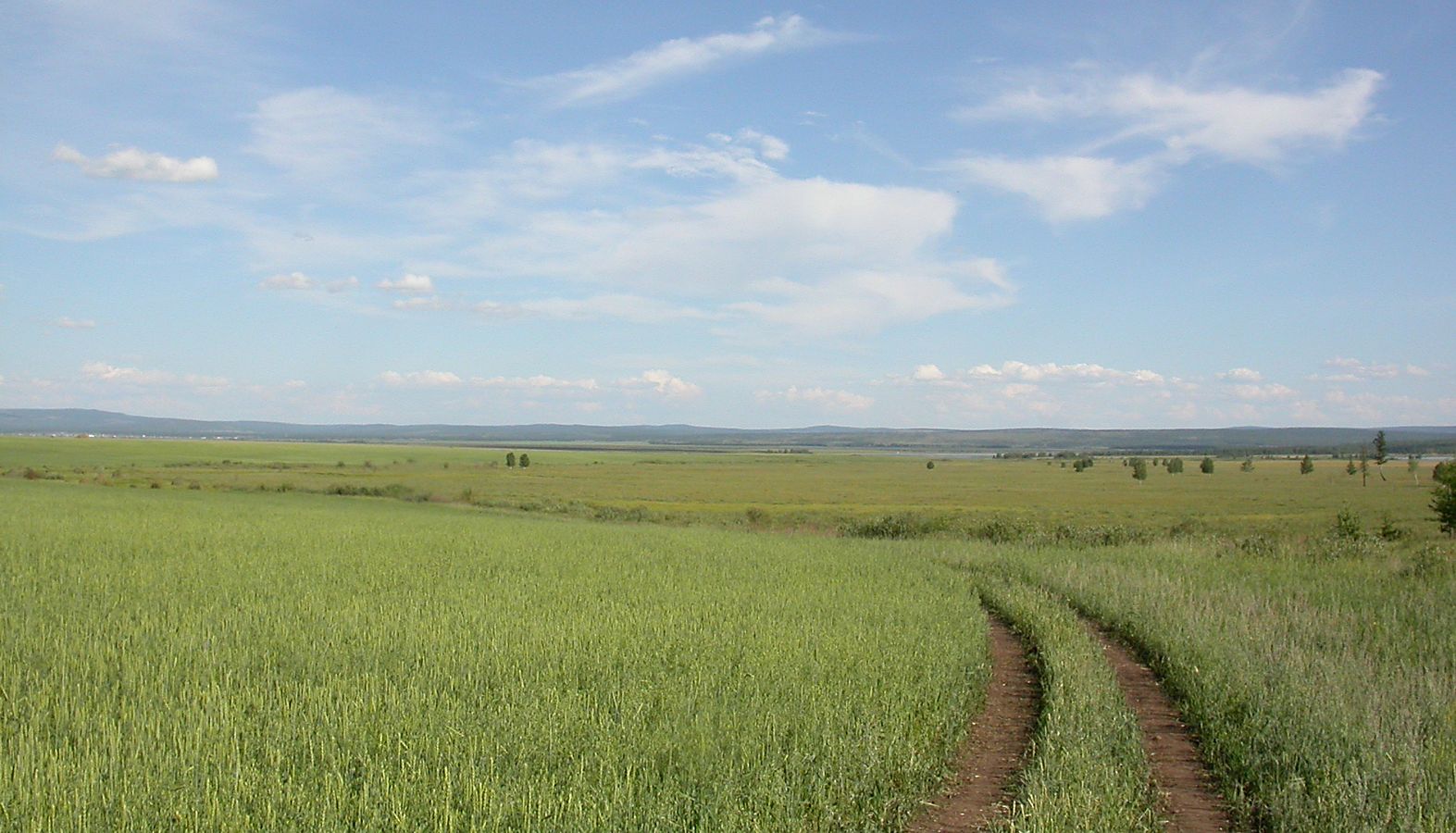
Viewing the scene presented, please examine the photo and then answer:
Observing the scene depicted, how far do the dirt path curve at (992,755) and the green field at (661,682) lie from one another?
8.2 inches

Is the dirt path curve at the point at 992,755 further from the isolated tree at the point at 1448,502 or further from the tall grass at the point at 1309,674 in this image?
the isolated tree at the point at 1448,502

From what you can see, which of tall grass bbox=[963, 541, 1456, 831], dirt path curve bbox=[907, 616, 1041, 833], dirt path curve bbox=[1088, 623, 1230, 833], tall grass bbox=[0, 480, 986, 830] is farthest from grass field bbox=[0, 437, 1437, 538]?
dirt path curve bbox=[907, 616, 1041, 833]

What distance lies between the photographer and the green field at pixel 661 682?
6.93 meters

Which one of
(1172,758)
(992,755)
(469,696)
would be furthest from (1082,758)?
(469,696)

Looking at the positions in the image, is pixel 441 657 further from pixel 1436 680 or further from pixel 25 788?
pixel 1436 680

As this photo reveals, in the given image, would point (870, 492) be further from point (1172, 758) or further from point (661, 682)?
point (1172, 758)

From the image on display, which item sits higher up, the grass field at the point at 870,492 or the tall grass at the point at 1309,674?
the tall grass at the point at 1309,674

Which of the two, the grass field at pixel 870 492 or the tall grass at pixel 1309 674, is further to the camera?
the grass field at pixel 870 492

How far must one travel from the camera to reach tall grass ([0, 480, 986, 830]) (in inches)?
264

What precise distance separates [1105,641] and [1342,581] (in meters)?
8.63

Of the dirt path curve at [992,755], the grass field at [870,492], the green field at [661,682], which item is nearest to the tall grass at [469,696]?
the green field at [661,682]

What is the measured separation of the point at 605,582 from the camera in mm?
18812

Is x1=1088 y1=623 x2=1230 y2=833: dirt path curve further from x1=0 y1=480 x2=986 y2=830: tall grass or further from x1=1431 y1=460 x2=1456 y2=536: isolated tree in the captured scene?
x1=1431 y1=460 x2=1456 y2=536: isolated tree

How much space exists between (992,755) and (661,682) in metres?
3.36
